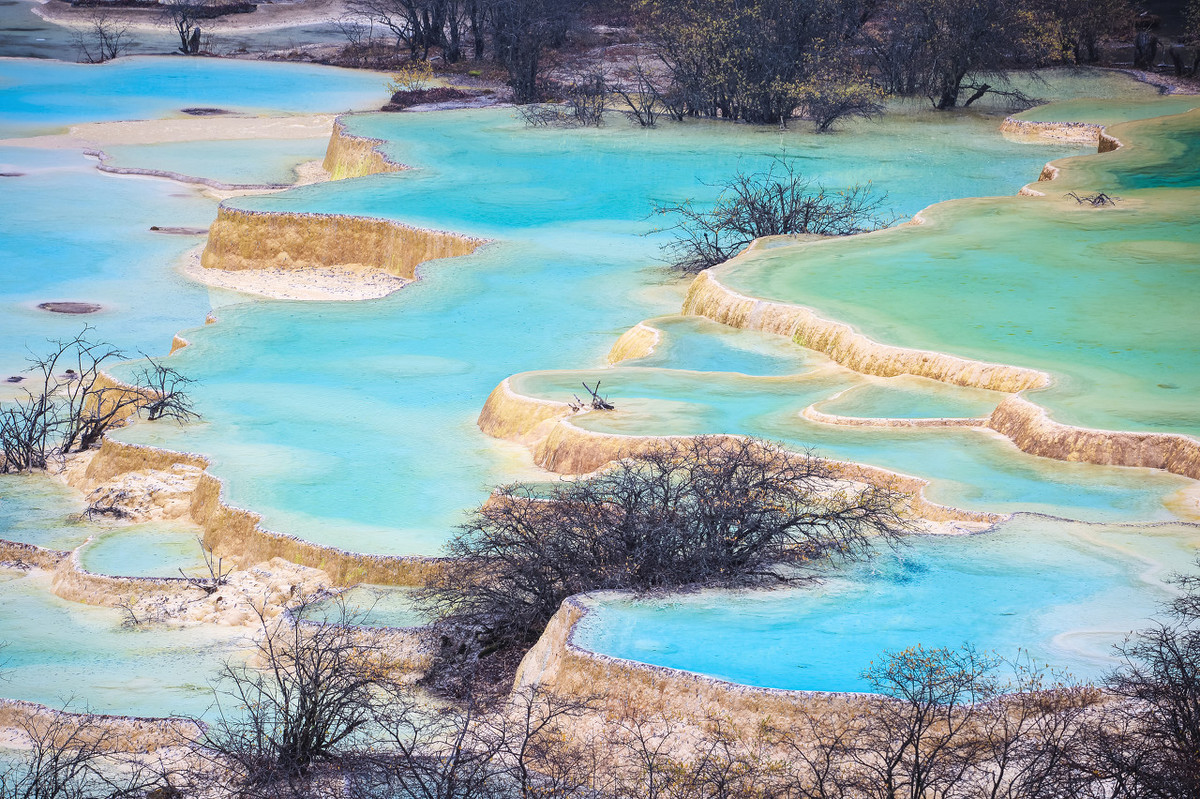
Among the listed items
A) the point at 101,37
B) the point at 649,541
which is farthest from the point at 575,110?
the point at 649,541

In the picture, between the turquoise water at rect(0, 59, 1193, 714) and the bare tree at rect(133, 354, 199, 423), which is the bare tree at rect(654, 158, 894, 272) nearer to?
the turquoise water at rect(0, 59, 1193, 714)

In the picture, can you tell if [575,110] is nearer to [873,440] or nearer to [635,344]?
[635,344]

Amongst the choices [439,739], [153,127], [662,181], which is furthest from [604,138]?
[439,739]

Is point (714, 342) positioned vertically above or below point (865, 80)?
below

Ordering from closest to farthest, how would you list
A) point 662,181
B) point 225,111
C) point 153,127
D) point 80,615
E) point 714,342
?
1. point 80,615
2. point 714,342
3. point 662,181
4. point 153,127
5. point 225,111

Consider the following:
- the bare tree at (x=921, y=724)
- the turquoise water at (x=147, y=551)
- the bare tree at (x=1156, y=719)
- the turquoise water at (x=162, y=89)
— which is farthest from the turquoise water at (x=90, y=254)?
the bare tree at (x=1156, y=719)

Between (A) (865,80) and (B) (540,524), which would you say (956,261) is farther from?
(A) (865,80)
